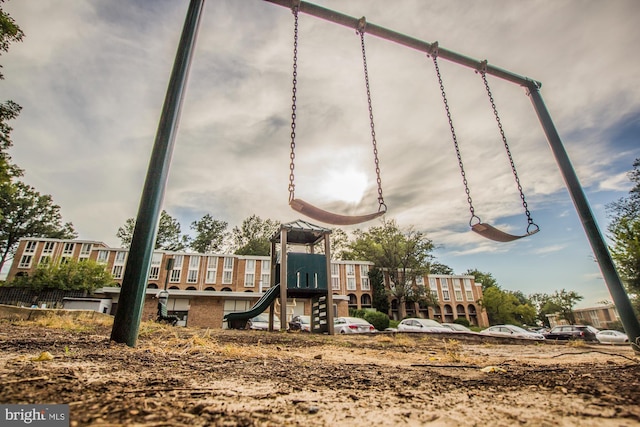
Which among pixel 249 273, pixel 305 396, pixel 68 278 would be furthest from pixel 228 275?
pixel 305 396

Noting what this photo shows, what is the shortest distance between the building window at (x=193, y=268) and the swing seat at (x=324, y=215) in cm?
4873

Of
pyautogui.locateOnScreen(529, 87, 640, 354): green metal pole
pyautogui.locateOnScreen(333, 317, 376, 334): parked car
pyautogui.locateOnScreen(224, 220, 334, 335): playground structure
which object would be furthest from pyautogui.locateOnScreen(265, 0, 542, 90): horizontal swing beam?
pyautogui.locateOnScreen(333, 317, 376, 334): parked car

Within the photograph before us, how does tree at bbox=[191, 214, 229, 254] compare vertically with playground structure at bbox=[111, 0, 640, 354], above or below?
above

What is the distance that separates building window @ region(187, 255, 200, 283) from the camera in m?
47.9

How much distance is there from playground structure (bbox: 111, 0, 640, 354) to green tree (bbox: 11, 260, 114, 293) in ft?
120

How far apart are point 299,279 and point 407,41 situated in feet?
36.9

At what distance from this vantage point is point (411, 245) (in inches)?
1930

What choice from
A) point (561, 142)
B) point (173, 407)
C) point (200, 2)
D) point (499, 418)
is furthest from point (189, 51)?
point (561, 142)

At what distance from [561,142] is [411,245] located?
44.5m

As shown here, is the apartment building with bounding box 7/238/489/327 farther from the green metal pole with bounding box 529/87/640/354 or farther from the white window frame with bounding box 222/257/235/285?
the green metal pole with bounding box 529/87/640/354

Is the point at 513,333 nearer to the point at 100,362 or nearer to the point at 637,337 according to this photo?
the point at 637,337

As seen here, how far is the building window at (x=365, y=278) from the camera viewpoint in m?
53.0

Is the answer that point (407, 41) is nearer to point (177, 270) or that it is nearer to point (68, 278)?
point (68, 278)

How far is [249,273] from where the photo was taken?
48688mm
